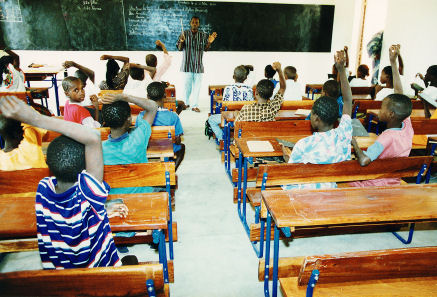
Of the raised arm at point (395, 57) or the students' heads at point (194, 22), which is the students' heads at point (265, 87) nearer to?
the raised arm at point (395, 57)

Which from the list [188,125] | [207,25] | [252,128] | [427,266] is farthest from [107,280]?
[207,25]

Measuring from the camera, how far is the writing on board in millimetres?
6734

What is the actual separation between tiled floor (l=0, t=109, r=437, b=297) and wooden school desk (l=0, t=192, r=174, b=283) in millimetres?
512

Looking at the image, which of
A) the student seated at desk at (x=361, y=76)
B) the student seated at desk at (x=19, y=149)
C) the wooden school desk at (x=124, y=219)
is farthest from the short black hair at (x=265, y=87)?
the student seated at desk at (x=361, y=76)

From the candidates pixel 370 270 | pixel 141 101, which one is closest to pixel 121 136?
pixel 141 101

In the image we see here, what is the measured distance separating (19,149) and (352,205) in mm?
2019

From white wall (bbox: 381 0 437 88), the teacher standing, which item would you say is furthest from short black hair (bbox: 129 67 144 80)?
white wall (bbox: 381 0 437 88)

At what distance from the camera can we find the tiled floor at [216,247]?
2006mm

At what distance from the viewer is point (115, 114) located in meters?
1.94

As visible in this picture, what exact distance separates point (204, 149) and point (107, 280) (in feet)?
11.5

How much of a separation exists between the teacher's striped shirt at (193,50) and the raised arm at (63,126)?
18.5 ft

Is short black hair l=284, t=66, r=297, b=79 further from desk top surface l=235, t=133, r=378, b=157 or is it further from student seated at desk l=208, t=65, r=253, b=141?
desk top surface l=235, t=133, r=378, b=157

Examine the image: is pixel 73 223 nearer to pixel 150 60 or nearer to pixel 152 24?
pixel 150 60

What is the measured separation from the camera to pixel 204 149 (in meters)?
4.50
